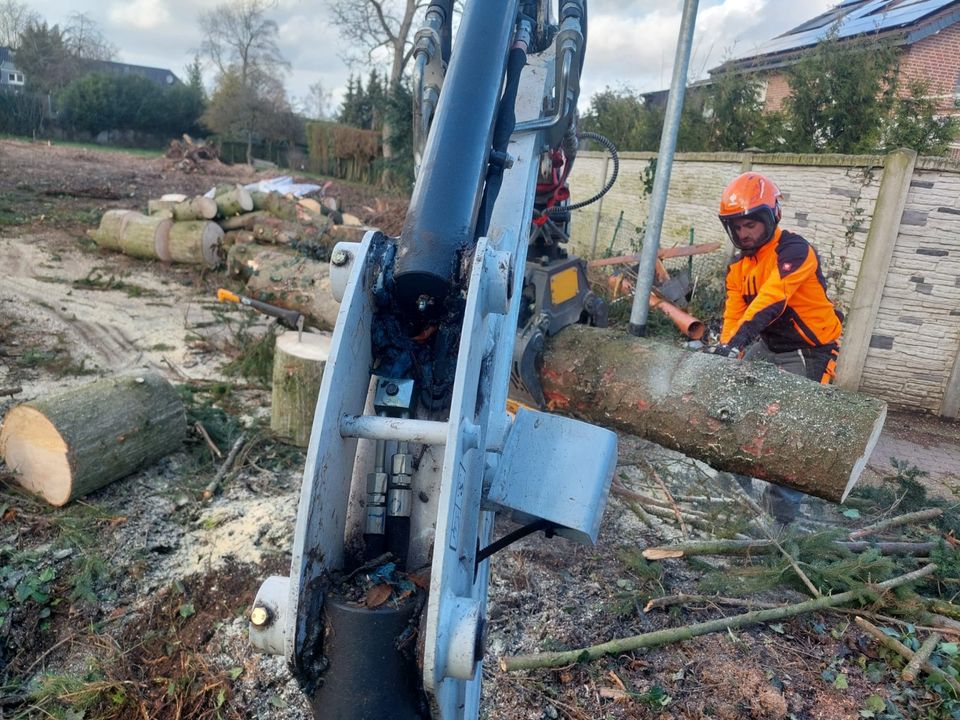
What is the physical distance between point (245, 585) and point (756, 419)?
2523 mm

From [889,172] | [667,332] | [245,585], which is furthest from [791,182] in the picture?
[245,585]

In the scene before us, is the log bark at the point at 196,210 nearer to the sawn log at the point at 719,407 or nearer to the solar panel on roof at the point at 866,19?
the sawn log at the point at 719,407

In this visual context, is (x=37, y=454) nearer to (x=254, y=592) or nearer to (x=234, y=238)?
(x=254, y=592)

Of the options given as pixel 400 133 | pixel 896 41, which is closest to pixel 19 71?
pixel 400 133

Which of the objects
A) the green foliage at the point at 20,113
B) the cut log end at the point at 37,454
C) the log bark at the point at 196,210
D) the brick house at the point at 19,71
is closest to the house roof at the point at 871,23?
the log bark at the point at 196,210

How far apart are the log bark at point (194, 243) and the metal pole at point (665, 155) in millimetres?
6386

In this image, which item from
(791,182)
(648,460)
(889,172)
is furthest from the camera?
(791,182)

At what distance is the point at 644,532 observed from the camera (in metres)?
3.55

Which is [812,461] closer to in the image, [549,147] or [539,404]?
[539,404]

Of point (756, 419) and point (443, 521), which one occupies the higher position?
point (443, 521)

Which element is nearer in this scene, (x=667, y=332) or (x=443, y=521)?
(x=443, y=521)

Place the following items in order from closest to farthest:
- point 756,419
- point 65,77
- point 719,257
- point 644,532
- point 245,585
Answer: point 245,585 < point 756,419 < point 644,532 < point 719,257 < point 65,77

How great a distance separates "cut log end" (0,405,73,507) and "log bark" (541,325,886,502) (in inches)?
103

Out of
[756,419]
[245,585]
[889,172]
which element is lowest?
[245,585]
